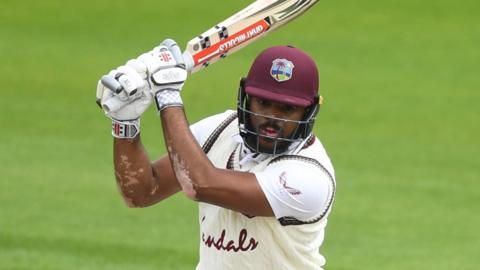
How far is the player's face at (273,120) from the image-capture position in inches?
236

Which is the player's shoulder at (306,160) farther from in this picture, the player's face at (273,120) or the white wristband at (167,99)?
the white wristband at (167,99)

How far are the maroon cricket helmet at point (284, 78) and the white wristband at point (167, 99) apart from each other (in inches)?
14.6

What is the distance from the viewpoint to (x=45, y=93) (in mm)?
15570

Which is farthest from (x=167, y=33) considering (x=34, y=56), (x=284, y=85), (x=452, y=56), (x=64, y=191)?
Result: (x=284, y=85)

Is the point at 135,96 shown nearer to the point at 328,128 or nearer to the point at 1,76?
the point at 328,128

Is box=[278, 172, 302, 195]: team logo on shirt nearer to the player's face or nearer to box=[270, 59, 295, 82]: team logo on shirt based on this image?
the player's face

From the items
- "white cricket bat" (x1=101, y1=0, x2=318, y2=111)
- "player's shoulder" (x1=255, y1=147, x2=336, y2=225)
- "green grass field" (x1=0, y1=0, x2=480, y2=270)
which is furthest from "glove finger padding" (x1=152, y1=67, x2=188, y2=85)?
"green grass field" (x1=0, y1=0, x2=480, y2=270)

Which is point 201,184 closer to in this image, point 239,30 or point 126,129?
point 126,129

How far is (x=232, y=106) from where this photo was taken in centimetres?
1486

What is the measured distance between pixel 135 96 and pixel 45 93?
9.84 m

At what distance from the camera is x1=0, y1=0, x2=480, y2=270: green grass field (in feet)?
36.3

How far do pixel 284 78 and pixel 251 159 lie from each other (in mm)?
492

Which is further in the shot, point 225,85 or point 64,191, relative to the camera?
point 225,85

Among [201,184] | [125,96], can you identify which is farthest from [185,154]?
[125,96]
